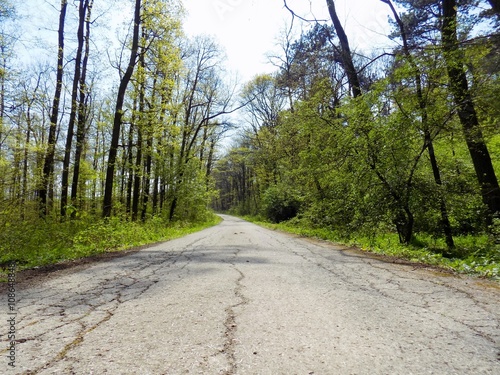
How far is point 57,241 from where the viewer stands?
8344 mm

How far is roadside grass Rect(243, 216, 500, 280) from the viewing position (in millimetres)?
5168

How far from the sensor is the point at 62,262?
21.6ft

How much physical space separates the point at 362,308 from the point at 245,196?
175ft

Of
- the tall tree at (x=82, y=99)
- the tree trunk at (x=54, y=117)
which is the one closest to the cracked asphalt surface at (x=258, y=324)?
the tree trunk at (x=54, y=117)

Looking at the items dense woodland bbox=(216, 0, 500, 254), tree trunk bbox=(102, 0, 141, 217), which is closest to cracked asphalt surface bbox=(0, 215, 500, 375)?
dense woodland bbox=(216, 0, 500, 254)

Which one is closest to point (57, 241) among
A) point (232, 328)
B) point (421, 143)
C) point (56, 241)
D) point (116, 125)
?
point (56, 241)

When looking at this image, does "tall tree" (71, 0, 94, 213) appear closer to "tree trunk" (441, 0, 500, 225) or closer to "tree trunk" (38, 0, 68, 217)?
"tree trunk" (38, 0, 68, 217)

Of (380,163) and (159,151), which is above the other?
(159,151)

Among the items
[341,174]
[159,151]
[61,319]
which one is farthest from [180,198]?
[61,319]

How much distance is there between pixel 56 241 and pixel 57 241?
2 centimetres

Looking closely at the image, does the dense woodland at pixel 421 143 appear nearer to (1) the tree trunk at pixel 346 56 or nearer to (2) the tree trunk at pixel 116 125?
(1) the tree trunk at pixel 346 56

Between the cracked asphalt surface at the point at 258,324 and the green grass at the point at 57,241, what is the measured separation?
2866 mm

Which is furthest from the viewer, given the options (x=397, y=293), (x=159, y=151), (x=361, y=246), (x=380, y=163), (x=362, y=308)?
(x=159, y=151)

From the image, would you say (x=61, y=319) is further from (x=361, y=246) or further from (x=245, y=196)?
(x=245, y=196)
